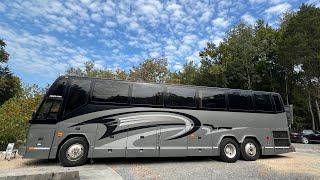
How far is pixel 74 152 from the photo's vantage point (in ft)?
36.4

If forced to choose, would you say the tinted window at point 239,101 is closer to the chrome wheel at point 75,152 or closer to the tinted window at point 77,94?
the tinted window at point 77,94

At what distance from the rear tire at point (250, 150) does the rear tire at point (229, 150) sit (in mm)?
309

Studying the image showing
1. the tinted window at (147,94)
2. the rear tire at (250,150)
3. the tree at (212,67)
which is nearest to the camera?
the tinted window at (147,94)

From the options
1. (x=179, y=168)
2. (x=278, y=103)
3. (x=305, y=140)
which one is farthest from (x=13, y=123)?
(x=305, y=140)

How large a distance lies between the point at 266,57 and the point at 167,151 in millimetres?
32675

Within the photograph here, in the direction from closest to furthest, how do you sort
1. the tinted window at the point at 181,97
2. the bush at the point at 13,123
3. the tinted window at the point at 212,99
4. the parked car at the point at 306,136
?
the tinted window at the point at 181,97
the tinted window at the point at 212,99
the bush at the point at 13,123
the parked car at the point at 306,136

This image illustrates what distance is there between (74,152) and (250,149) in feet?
25.6

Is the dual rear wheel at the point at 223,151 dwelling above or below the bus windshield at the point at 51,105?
below

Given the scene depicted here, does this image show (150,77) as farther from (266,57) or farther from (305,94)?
(305,94)

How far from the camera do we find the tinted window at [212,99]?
13234mm

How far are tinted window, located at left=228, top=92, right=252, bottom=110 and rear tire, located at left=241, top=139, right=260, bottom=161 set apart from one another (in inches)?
Result: 61.3

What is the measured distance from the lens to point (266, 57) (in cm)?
4103

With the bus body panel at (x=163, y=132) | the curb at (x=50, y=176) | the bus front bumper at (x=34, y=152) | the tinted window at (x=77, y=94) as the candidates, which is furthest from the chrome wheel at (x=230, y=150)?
the bus front bumper at (x=34, y=152)

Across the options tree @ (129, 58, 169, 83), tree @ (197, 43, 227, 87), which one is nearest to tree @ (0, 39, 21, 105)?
tree @ (129, 58, 169, 83)
